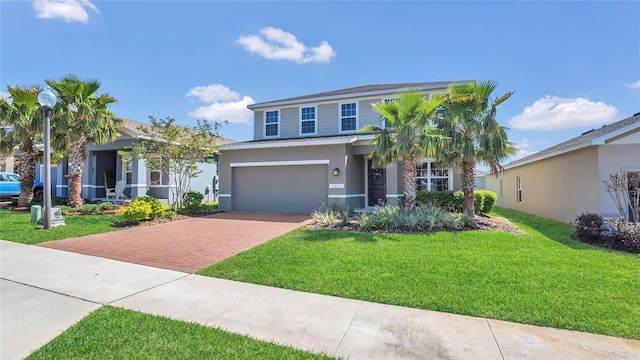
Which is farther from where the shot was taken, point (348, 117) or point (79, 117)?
point (348, 117)

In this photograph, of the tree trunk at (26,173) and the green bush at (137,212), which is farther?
the tree trunk at (26,173)

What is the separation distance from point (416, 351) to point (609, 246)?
793cm

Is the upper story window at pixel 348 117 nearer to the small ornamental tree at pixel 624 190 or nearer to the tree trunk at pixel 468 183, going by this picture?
the tree trunk at pixel 468 183

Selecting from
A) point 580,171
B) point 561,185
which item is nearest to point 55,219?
point 580,171

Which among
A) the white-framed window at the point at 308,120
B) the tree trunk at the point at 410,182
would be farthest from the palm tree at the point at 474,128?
the white-framed window at the point at 308,120

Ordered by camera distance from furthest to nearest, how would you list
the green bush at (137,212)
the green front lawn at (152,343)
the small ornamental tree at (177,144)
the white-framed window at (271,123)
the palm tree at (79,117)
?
the white-framed window at (271,123) < the palm tree at (79,117) < the small ornamental tree at (177,144) < the green bush at (137,212) < the green front lawn at (152,343)

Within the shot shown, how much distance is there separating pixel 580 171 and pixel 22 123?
79.3ft

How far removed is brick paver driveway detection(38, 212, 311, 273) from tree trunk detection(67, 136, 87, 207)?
7.30 metres

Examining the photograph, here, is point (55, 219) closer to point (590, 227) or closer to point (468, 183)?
point (468, 183)

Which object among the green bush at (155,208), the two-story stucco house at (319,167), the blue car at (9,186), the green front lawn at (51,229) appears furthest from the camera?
the blue car at (9,186)

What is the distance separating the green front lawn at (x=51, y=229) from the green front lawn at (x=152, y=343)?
22.9ft

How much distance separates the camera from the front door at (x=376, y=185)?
14461mm

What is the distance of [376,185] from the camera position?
14633mm

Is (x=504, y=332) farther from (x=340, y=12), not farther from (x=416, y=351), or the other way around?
(x=340, y=12)
